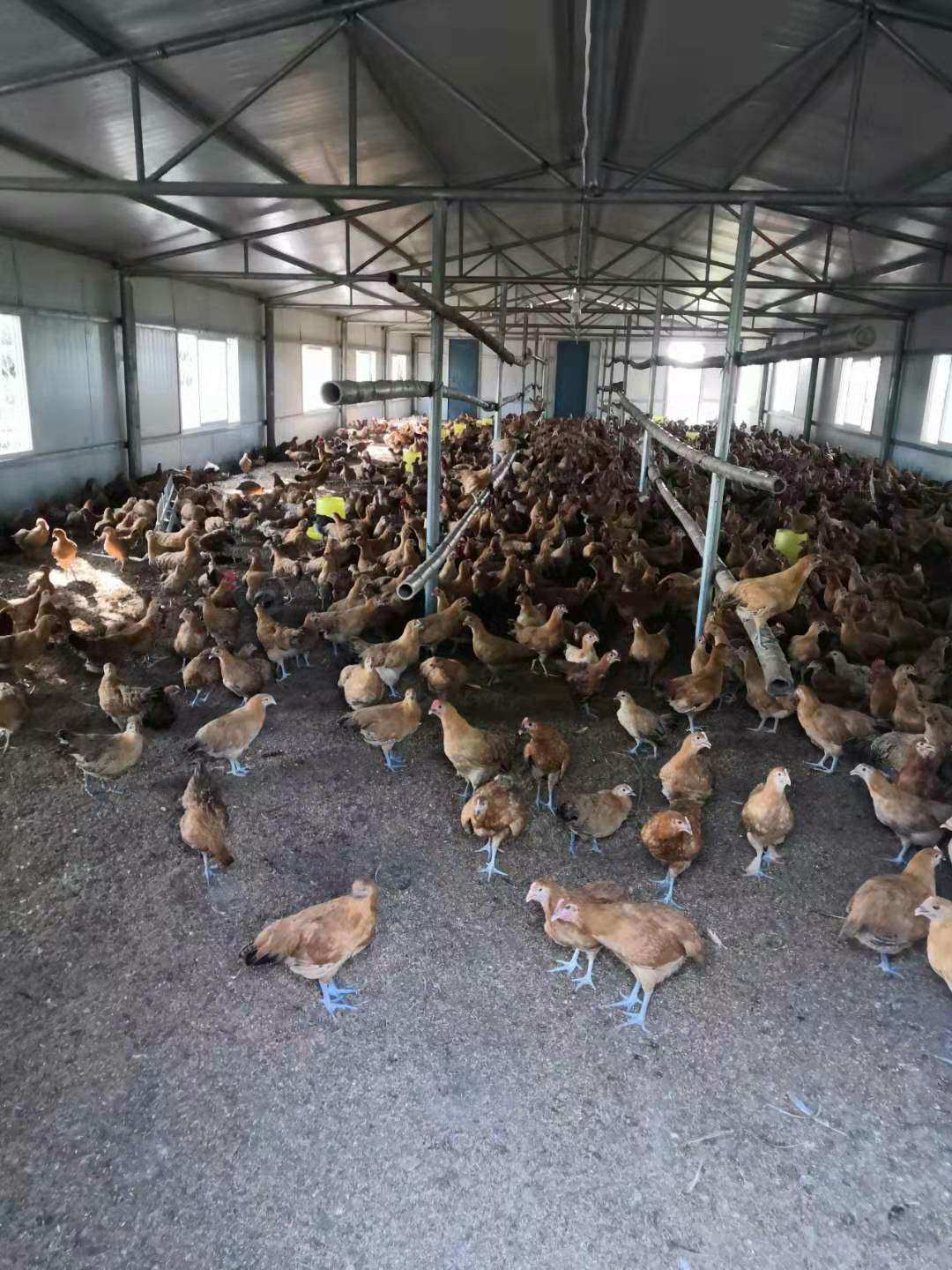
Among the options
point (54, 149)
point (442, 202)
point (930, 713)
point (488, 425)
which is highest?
point (54, 149)

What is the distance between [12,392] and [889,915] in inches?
446

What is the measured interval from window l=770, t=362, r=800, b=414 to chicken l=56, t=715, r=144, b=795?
2544cm

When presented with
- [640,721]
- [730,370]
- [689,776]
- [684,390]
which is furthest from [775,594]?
[684,390]

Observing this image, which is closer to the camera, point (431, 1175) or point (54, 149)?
point (431, 1175)

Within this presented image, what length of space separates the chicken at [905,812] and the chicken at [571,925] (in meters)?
1.64

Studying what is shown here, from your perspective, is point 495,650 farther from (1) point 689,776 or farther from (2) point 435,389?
(2) point 435,389

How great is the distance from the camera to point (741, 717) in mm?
5918

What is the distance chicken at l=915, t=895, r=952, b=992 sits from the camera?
326cm

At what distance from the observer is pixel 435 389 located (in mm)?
6734

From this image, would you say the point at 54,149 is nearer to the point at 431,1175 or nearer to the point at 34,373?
the point at 34,373

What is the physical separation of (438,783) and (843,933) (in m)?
2.31

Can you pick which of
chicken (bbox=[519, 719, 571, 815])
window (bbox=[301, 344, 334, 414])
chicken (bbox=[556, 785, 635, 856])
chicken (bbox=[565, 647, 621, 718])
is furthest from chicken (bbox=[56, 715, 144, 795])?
window (bbox=[301, 344, 334, 414])

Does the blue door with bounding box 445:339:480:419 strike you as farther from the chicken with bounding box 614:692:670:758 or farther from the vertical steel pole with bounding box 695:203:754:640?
the chicken with bounding box 614:692:670:758

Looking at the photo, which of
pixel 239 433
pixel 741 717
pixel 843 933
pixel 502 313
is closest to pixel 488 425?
pixel 239 433
